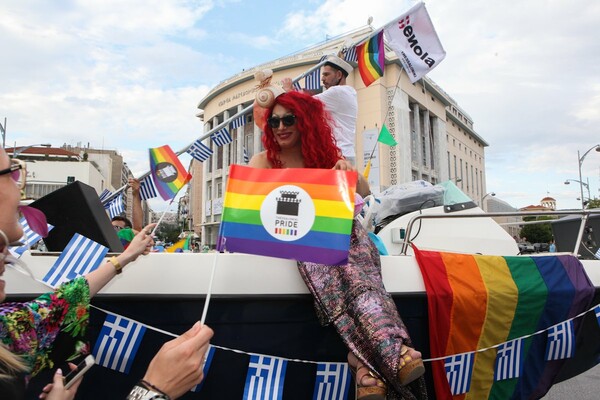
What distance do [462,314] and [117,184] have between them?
8658 centimetres

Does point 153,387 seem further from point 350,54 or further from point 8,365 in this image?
point 350,54

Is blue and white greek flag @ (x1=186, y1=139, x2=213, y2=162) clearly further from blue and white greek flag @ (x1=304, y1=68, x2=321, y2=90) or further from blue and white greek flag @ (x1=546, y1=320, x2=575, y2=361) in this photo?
blue and white greek flag @ (x1=546, y1=320, x2=575, y2=361)

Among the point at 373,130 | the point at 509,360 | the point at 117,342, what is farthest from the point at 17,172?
the point at 373,130

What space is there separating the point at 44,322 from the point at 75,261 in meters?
0.60

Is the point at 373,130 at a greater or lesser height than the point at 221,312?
greater

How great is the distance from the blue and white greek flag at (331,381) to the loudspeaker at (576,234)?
239cm

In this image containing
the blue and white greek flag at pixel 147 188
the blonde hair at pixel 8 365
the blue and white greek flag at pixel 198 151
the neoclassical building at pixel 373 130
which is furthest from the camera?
the neoclassical building at pixel 373 130

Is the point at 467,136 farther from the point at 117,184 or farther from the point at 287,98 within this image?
the point at 287,98

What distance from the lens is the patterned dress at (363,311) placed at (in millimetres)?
1760

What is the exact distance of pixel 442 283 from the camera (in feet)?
7.75

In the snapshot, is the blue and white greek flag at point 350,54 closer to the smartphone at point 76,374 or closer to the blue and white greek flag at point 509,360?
the blue and white greek flag at point 509,360

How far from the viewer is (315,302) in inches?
79.5

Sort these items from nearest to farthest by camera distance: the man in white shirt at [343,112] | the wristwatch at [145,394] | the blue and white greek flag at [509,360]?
the wristwatch at [145,394], the blue and white greek flag at [509,360], the man in white shirt at [343,112]

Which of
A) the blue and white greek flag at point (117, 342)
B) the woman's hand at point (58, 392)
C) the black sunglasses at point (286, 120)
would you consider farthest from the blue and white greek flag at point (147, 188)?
the woman's hand at point (58, 392)
